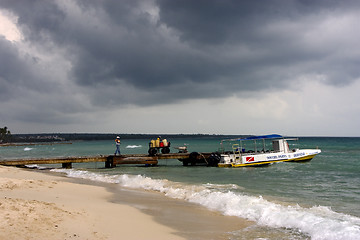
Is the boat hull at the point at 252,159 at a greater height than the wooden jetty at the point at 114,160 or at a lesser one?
lesser

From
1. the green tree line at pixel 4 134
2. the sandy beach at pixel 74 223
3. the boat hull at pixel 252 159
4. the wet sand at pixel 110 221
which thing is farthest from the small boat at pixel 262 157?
the green tree line at pixel 4 134

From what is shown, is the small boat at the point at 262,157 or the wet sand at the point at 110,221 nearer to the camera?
the wet sand at the point at 110,221

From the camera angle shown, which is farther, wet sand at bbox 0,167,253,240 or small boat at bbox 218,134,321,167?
small boat at bbox 218,134,321,167

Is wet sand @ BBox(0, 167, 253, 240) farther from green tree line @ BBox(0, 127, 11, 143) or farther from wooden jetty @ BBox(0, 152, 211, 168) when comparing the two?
green tree line @ BBox(0, 127, 11, 143)

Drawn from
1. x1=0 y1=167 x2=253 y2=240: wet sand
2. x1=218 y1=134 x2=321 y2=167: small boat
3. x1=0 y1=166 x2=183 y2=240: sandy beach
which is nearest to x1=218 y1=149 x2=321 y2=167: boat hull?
x1=218 y1=134 x2=321 y2=167: small boat

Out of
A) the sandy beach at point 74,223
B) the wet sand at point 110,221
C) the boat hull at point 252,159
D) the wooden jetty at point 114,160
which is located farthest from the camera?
the boat hull at point 252,159

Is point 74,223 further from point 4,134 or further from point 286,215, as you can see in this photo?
point 4,134

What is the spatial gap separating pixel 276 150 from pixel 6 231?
98.3 feet

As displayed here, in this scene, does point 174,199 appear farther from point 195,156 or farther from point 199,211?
point 195,156

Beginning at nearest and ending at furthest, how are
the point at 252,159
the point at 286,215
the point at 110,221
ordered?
the point at 110,221 < the point at 286,215 < the point at 252,159

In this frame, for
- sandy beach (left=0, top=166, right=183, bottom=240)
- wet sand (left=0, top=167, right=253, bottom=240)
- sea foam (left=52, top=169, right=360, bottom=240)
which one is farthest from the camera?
sea foam (left=52, top=169, right=360, bottom=240)

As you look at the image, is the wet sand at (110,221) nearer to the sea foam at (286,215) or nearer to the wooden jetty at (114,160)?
the sea foam at (286,215)

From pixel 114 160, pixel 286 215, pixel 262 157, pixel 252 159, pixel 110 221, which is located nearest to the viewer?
pixel 110 221

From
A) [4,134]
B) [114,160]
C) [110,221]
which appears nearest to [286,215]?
[110,221]
